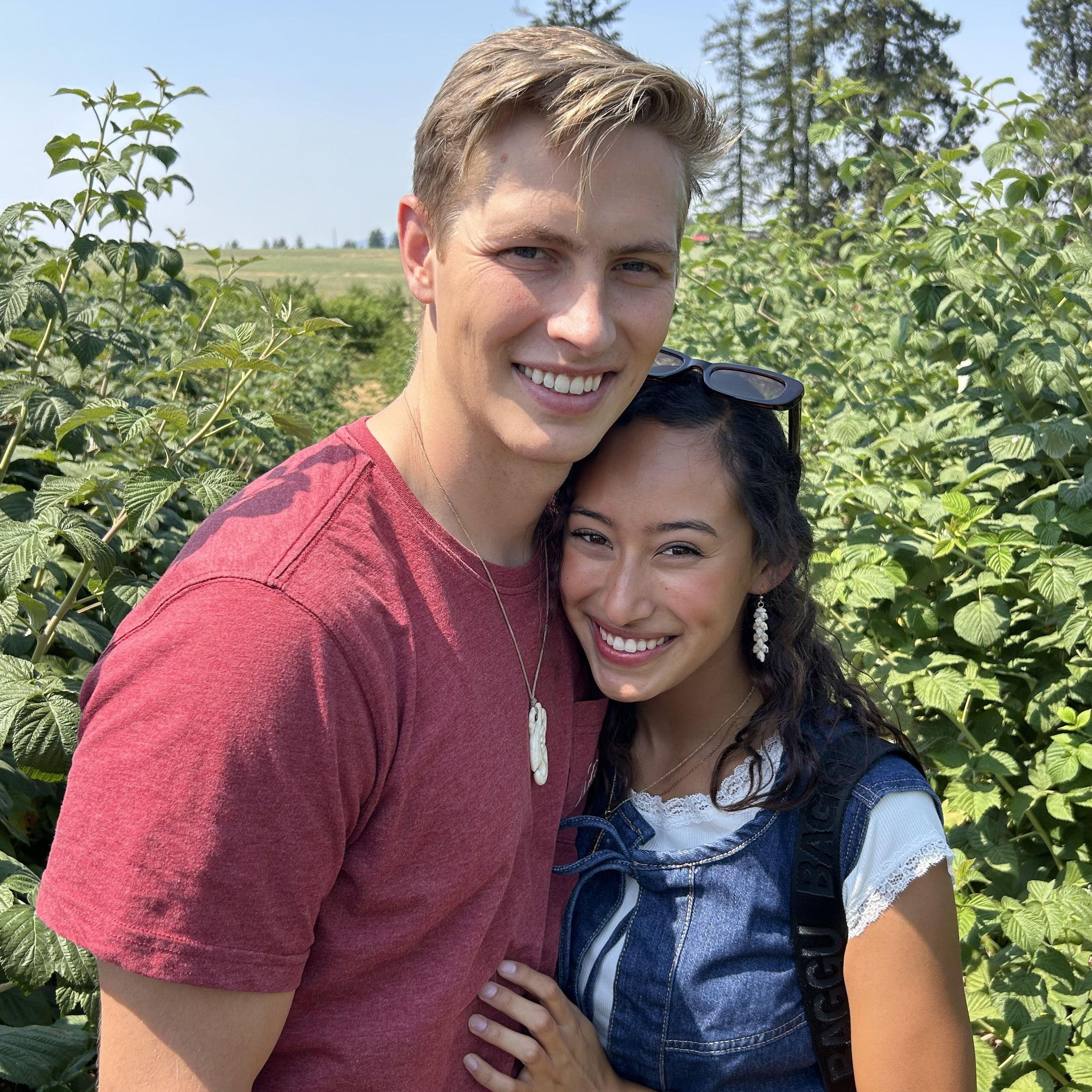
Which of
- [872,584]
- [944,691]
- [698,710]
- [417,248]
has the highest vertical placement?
[417,248]

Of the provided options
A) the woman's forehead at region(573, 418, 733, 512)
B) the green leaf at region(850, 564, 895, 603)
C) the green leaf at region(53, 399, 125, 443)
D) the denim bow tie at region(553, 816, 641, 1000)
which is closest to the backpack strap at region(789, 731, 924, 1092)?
the denim bow tie at region(553, 816, 641, 1000)

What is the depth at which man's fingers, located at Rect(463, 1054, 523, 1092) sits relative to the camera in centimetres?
155

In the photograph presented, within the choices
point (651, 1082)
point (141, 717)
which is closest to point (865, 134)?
point (651, 1082)

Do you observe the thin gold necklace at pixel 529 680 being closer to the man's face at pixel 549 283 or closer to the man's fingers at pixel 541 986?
the man's face at pixel 549 283

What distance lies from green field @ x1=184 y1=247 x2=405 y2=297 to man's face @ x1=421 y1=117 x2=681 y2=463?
36959 millimetres

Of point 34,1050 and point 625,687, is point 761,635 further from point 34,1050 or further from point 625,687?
point 34,1050

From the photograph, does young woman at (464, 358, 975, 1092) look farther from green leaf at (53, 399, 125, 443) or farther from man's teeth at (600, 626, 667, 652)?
green leaf at (53, 399, 125, 443)

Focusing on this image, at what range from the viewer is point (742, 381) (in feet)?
6.63

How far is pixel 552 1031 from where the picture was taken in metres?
1.60

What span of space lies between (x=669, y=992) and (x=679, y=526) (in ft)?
2.41

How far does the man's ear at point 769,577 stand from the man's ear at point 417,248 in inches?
30.4

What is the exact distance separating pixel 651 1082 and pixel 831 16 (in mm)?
43039

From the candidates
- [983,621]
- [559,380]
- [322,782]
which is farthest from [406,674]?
[983,621]

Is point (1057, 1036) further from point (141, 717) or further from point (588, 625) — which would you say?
point (141, 717)
